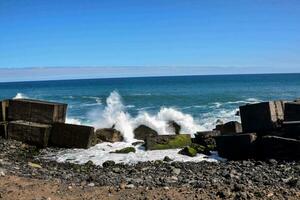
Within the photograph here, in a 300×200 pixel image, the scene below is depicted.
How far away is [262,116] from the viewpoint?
45.5 feet

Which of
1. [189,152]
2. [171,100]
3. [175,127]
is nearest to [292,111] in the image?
[189,152]

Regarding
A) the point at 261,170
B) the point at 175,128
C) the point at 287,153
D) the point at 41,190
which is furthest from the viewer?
the point at 175,128

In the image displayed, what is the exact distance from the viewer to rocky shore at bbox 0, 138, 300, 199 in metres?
8.79

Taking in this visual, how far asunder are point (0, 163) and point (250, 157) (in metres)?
6.36

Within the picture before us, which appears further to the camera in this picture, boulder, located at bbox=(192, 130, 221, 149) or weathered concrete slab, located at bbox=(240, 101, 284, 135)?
boulder, located at bbox=(192, 130, 221, 149)

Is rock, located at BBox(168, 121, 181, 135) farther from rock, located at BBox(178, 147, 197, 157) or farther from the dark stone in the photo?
rock, located at BBox(178, 147, 197, 157)

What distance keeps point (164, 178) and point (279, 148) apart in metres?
3.60

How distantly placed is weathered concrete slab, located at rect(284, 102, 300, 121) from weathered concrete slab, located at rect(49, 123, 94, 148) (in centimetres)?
611

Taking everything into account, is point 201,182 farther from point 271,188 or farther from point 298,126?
point 298,126

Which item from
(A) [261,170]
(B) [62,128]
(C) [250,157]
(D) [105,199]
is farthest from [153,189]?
(B) [62,128]

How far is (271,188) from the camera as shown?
30.1 feet

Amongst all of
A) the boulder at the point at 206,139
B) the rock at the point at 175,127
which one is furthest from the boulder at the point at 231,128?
the rock at the point at 175,127

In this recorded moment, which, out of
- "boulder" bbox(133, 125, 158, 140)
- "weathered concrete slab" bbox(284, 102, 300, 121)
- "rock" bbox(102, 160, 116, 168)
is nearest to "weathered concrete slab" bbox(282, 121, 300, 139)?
"weathered concrete slab" bbox(284, 102, 300, 121)

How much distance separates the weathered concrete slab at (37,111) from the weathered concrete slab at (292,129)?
750 cm
